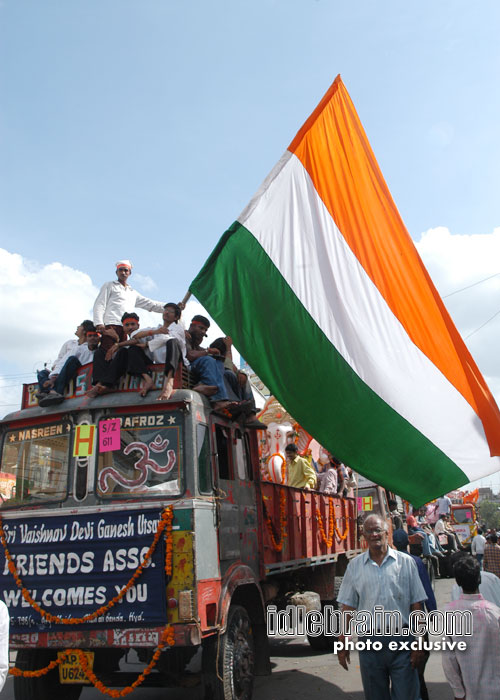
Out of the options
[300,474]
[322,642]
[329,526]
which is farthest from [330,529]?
[322,642]

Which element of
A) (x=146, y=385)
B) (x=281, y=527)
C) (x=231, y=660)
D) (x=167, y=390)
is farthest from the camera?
(x=281, y=527)

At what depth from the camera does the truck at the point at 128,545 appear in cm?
461

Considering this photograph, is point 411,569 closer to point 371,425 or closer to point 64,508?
point 371,425

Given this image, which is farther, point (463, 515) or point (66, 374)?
point (463, 515)

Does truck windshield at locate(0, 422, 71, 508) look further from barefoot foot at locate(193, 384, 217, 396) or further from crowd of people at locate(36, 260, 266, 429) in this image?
barefoot foot at locate(193, 384, 217, 396)

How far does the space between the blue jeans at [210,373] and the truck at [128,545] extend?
0.21 metres

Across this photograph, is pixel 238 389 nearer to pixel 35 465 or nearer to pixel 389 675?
pixel 35 465

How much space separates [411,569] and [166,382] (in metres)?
2.55

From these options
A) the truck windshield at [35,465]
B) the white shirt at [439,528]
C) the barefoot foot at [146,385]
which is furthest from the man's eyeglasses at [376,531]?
the white shirt at [439,528]

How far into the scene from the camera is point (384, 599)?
13.3 ft

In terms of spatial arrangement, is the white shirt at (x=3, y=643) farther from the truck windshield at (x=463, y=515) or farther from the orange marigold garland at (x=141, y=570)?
the truck windshield at (x=463, y=515)

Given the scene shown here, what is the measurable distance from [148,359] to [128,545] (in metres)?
1.74

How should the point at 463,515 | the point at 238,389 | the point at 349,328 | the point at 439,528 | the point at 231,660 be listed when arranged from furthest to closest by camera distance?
the point at 463,515 < the point at 439,528 < the point at 238,389 < the point at 349,328 < the point at 231,660

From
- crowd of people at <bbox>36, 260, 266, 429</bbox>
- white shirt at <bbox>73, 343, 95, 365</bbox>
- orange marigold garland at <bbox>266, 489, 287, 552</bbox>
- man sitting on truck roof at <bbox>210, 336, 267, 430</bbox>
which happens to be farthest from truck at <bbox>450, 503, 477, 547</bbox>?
white shirt at <bbox>73, 343, 95, 365</bbox>
